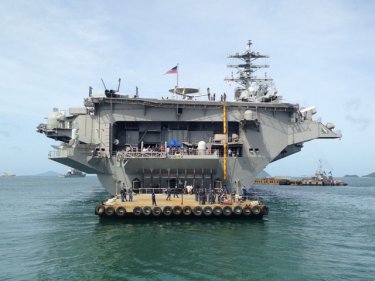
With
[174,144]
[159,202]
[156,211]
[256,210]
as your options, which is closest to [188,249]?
[156,211]

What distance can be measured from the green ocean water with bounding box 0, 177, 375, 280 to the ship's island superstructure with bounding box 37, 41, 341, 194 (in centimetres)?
612

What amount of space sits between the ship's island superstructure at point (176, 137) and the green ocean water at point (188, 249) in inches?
241

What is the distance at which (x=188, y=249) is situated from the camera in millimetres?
20109

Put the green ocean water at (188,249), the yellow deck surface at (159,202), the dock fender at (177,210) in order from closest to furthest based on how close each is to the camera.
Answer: the green ocean water at (188,249) < the dock fender at (177,210) < the yellow deck surface at (159,202)

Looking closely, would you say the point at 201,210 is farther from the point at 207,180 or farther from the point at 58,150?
the point at 58,150

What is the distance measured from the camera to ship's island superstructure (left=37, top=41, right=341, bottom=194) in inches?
1357

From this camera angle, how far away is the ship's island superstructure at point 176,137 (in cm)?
3447

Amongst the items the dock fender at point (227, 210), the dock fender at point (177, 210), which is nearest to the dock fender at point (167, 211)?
the dock fender at point (177, 210)

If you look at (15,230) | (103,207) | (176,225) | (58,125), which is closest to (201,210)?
(176,225)

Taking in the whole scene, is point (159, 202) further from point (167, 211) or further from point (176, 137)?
point (176, 137)

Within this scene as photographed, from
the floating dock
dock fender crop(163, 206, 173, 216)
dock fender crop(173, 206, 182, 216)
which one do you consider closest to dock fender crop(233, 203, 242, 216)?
the floating dock

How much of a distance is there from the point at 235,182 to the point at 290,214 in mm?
5769

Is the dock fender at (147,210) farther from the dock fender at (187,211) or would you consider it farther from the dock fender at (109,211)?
the dock fender at (187,211)

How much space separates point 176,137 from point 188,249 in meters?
18.7
